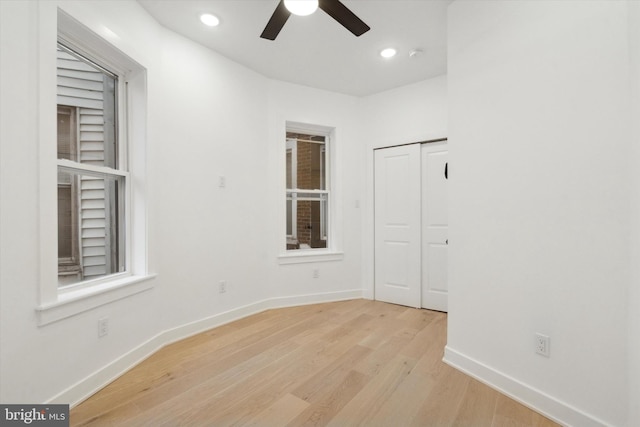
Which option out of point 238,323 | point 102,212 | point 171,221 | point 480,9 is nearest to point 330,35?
point 480,9

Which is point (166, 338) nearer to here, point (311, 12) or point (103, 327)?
point (103, 327)

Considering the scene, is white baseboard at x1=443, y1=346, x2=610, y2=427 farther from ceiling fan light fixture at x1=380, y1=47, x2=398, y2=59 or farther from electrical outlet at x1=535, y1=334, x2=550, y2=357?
ceiling fan light fixture at x1=380, y1=47, x2=398, y2=59

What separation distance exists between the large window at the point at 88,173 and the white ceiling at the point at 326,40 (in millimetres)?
766

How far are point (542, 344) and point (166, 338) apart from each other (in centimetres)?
272

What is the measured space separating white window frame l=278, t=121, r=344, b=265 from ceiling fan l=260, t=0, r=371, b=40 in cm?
174

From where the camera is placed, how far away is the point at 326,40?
9.01ft

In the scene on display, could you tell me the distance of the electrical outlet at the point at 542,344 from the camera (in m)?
1.69

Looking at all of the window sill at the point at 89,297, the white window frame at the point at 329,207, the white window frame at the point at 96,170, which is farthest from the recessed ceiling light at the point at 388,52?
the window sill at the point at 89,297

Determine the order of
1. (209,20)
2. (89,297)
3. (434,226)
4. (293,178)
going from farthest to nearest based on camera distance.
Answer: (293,178), (434,226), (209,20), (89,297)

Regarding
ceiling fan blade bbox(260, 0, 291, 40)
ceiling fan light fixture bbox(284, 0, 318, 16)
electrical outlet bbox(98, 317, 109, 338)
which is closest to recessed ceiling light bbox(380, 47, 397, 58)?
ceiling fan blade bbox(260, 0, 291, 40)

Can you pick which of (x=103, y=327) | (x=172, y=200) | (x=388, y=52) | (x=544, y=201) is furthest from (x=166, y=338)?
(x=388, y=52)

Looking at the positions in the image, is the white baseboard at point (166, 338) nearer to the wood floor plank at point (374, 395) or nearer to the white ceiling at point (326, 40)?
the wood floor plank at point (374, 395)

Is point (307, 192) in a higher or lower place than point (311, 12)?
lower

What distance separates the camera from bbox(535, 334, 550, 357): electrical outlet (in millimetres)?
1686
